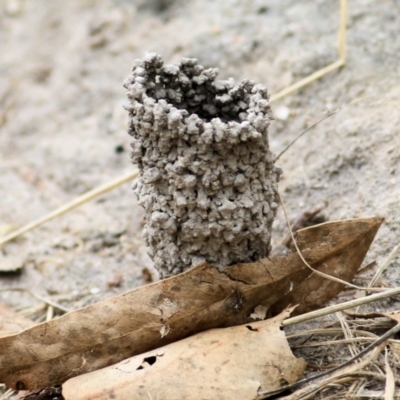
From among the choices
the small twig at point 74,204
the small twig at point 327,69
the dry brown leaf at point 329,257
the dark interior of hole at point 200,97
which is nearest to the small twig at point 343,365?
the dry brown leaf at point 329,257

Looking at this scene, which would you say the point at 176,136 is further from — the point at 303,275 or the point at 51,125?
the point at 51,125

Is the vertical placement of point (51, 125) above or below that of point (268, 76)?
above

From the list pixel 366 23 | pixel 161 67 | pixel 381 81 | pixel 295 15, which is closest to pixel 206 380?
pixel 161 67

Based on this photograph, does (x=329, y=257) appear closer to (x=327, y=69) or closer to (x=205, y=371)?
(x=205, y=371)

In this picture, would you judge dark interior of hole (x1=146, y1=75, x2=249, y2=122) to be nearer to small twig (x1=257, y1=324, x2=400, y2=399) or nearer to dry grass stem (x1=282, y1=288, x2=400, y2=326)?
dry grass stem (x1=282, y1=288, x2=400, y2=326)

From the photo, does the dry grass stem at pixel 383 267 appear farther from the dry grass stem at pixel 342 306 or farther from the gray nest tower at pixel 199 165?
the gray nest tower at pixel 199 165

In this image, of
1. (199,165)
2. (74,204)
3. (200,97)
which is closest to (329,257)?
(199,165)
